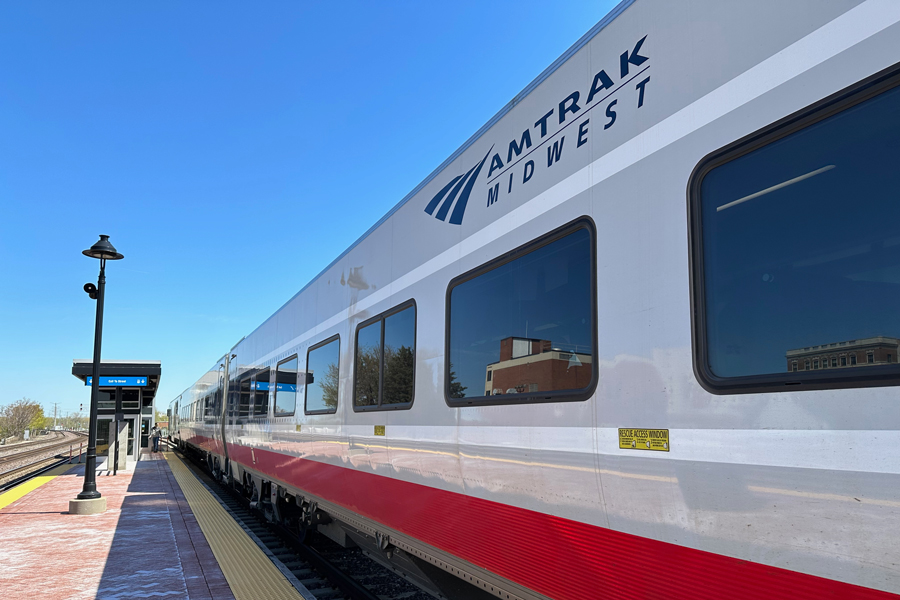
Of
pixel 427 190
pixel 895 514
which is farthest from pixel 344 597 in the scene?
pixel 895 514

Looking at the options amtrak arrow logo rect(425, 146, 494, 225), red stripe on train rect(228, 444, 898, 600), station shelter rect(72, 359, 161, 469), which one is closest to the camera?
red stripe on train rect(228, 444, 898, 600)

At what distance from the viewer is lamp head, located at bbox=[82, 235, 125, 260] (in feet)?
38.7

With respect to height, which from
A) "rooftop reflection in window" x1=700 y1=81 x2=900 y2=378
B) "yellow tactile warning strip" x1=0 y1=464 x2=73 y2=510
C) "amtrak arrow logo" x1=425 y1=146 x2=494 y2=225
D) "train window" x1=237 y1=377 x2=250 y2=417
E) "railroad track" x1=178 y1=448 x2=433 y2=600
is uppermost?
"amtrak arrow logo" x1=425 y1=146 x2=494 y2=225

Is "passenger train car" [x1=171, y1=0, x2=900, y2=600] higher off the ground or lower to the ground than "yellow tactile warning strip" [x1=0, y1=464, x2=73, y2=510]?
higher

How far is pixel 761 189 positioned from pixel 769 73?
0.40 m

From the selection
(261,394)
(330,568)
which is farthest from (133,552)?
(261,394)

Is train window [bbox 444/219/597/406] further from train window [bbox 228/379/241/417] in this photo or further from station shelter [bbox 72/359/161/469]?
station shelter [bbox 72/359/161/469]

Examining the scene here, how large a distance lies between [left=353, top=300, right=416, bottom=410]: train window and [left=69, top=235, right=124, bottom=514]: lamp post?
760 centimetres

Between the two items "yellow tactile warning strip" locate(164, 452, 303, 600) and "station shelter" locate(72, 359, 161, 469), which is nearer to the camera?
"yellow tactile warning strip" locate(164, 452, 303, 600)

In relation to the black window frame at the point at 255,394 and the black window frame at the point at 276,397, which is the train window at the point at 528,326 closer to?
the black window frame at the point at 276,397

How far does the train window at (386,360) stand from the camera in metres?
4.89

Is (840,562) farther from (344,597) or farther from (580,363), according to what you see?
(344,597)

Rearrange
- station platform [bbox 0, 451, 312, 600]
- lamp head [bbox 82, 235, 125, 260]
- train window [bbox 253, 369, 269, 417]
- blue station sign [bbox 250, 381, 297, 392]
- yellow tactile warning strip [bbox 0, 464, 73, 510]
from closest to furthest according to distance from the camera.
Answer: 1. station platform [bbox 0, 451, 312, 600]
2. blue station sign [bbox 250, 381, 297, 392]
3. train window [bbox 253, 369, 269, 417]
4. lamp head [bbox 82, 235, 125, 260]
5. yellow tactile warning strip [bbox 0, 464, 73, 510]

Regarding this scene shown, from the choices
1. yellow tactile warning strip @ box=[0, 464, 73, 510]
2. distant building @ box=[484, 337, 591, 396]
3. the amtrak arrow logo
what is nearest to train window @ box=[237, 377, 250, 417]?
yellow tactile warning strip @ box=[0, 464, 73, 510]
